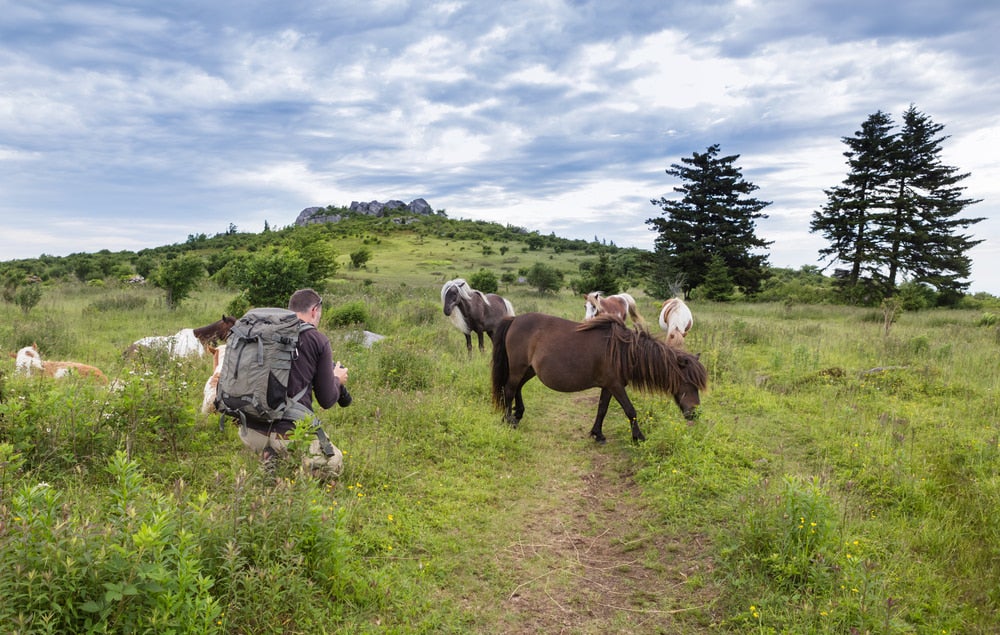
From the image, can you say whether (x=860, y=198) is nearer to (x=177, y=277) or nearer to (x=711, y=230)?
(x=711, y=230)

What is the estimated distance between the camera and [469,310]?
1136cm

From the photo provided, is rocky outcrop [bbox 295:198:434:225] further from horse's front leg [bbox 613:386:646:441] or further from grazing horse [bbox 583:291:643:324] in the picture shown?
horse's front leg [bbox 613:386:646:441]

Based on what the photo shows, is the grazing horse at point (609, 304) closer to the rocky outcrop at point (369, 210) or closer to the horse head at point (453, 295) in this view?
the horse head at point (453, 295)

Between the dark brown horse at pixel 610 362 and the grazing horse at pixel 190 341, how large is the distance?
519 cm

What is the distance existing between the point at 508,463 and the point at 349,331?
6.73m

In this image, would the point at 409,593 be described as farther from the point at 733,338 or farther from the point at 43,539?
the point at 733,338

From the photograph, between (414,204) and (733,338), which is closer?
(733,338)

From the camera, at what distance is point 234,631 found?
2.50 metres

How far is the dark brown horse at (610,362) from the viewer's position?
6121 mm

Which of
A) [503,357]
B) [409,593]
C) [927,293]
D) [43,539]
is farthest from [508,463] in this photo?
[927,293]

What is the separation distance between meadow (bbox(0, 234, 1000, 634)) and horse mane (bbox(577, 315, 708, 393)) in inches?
24.3

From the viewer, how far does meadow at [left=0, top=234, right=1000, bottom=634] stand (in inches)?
92.4

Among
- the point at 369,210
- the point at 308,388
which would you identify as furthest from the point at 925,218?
the point at 369,210

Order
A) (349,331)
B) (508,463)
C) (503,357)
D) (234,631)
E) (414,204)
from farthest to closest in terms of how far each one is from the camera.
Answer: (414,204) → (349,331) → (503,357) → (508,463) → (234,631)
